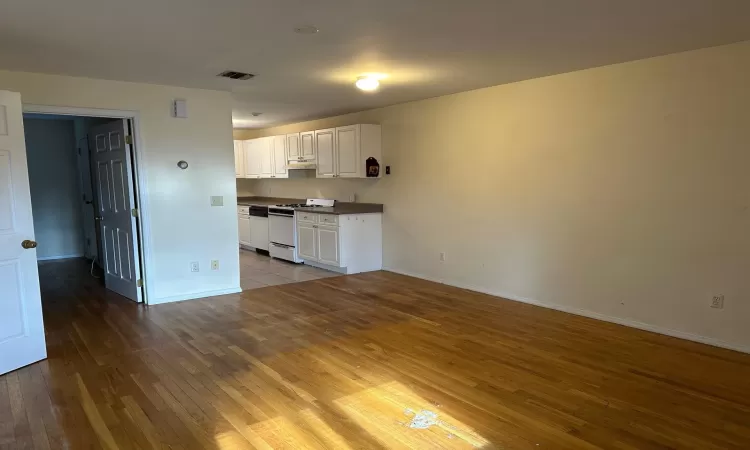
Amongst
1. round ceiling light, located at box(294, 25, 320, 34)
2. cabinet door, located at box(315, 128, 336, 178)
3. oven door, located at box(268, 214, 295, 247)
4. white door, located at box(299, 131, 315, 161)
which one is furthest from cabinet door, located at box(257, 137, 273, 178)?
round ceiling light, located at box(294, 25, 320, 34)

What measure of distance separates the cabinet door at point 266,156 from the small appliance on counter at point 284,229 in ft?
3.52

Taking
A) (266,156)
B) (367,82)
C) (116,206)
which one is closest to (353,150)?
(367,82)

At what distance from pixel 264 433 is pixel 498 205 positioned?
3.59 meters

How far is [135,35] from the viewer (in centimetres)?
311

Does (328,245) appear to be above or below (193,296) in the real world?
above

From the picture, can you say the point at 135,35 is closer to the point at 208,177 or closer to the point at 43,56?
the point at 43,56

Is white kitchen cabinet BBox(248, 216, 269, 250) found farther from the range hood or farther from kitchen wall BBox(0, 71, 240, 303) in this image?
kitchen wall BBox(0, 71, 240, 303)

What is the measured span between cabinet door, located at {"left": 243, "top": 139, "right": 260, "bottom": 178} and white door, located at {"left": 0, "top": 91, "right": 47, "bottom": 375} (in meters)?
5.51

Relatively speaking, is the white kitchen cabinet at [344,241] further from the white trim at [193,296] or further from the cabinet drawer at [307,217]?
the white trim at [193,296]

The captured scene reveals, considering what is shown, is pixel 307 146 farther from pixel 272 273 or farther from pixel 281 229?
pixel 272 273

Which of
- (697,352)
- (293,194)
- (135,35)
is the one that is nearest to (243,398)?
(135,35)

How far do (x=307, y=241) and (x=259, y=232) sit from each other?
1.57m

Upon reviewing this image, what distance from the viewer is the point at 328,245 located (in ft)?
22.0

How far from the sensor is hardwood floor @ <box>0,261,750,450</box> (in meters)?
2.49
